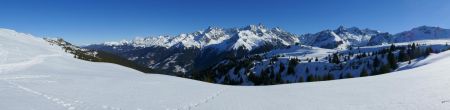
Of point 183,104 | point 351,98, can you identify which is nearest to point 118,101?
point 183,104

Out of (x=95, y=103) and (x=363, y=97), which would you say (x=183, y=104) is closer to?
(x=95, y=103)

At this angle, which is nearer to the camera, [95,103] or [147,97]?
[95,103]

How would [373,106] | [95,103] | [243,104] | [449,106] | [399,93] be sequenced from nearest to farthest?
[449,106]
[373,106]
[95,103]
[243,104]
[399,93]

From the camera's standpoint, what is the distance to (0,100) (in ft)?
65.3

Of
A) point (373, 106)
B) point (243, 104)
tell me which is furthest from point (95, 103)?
point (373, 106)

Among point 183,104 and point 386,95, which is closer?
point 183,104

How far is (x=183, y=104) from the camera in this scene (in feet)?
72.7

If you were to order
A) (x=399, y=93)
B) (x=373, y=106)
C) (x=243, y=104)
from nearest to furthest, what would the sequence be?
(x=373, y=106) < (x=243, y=104) < (x=399, y=93)

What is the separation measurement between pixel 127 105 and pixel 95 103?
6.24 ft

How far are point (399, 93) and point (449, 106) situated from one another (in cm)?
688

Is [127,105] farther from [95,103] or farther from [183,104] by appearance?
[183,104]

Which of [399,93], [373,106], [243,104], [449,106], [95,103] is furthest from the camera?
[399,93]

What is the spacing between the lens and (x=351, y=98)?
23.0 metres

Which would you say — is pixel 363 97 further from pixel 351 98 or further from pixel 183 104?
pixel 183 104
